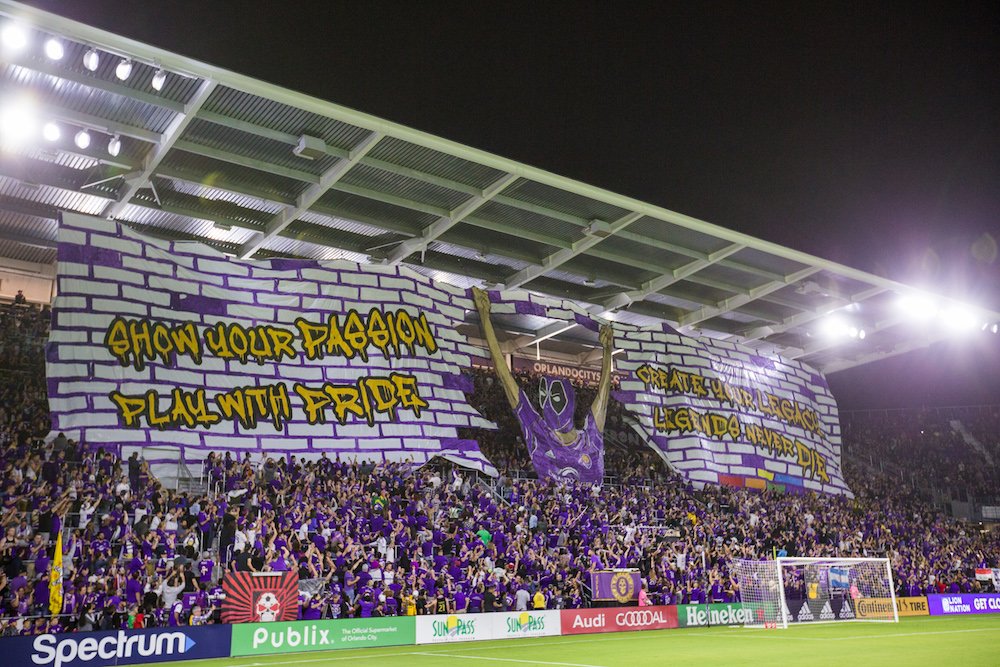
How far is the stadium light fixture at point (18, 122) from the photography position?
66.4ft

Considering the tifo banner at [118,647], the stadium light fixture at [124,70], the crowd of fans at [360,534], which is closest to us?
the tifo banner at [118,647]

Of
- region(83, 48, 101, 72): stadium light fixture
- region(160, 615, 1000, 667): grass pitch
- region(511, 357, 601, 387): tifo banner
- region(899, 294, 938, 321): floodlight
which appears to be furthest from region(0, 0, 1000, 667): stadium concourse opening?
region(511, 357, 601, 387): tifo banner

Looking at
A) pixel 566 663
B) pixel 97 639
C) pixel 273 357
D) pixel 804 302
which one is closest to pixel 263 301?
pixel 273 357

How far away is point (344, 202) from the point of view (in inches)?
1043

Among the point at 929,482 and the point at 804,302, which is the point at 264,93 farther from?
the point at 929,482

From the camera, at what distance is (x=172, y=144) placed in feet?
71.0

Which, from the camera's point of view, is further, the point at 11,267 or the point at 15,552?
the point at 11,267

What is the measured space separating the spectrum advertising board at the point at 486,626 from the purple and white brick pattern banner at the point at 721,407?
10.8m

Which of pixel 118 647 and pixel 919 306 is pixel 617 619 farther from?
pixel 919 306

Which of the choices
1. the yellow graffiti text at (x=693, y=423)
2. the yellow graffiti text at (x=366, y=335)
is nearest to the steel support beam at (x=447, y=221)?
the yellow graffiti text at (x=366, y=335)

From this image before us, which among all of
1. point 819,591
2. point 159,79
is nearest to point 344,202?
point 159,79

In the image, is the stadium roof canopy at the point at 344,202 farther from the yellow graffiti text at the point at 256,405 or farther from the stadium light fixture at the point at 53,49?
the yellow graffiti text at the point at 256,405

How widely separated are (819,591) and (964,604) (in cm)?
917

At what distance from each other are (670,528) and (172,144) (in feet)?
70.0
